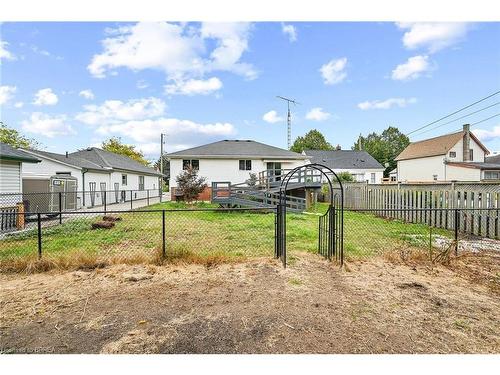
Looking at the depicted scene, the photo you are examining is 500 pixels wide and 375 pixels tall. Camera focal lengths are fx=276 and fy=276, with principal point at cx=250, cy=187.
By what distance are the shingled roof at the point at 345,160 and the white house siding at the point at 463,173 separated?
399 inches

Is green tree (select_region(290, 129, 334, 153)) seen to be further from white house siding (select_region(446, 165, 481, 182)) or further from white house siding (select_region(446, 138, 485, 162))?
white house siding (select_region(446, 165, 481, 182))

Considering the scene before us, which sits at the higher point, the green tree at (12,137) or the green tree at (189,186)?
the green tree at (12,137)

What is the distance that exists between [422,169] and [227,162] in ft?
86.3

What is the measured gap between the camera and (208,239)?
26.0ft

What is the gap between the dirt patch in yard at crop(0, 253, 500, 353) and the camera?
2842mm

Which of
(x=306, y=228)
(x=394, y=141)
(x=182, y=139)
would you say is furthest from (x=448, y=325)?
(x=394, y=141)

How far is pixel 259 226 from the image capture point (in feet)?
32.6

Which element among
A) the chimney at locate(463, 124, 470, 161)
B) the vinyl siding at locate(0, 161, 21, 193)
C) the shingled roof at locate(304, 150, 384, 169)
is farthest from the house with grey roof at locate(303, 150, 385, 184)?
the vinyl siding at locate(0, 161, 21, 193)

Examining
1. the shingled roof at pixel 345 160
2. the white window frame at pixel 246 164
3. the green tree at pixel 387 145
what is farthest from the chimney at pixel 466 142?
the white window frame at pixel 246 164

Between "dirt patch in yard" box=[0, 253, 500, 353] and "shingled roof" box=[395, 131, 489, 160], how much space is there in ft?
110

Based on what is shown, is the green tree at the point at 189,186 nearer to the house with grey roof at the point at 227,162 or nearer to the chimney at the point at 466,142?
the house with grey roof at the point at 227,162

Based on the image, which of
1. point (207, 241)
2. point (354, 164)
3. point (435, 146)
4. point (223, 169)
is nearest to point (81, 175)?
point (223, 169)

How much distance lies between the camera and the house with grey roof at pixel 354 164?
129 feet

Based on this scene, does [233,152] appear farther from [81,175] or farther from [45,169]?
[45,169]
